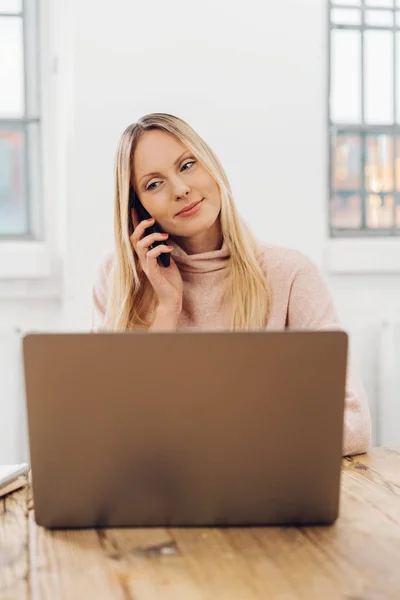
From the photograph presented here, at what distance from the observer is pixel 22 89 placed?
2.99m

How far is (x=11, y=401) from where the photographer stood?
9.20 ft

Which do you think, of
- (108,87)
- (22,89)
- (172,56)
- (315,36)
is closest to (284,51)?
(315,36)

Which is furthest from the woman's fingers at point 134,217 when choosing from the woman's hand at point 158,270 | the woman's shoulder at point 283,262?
the woman's shoulder at point 283,262

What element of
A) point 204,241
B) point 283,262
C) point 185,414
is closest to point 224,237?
point 204,241

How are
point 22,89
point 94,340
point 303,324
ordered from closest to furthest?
point 94,340 → point 303,324 → point 22,89

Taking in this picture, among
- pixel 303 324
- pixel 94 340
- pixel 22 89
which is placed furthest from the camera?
pixel 22 89

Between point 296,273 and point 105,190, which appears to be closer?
point 296,273

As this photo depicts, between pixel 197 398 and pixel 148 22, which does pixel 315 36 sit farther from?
pixel 197 398

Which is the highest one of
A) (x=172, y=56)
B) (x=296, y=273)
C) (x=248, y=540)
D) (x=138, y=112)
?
(x=172, y=56)

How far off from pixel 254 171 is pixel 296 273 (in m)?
0.95

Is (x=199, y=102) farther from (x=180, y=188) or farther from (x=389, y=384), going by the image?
(x=389, y=384)

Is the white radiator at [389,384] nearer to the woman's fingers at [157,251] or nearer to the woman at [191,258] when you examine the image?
the woman at [191,258]

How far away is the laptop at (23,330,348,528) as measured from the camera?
891mm

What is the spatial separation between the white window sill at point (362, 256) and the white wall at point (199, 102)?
0.20 feet
